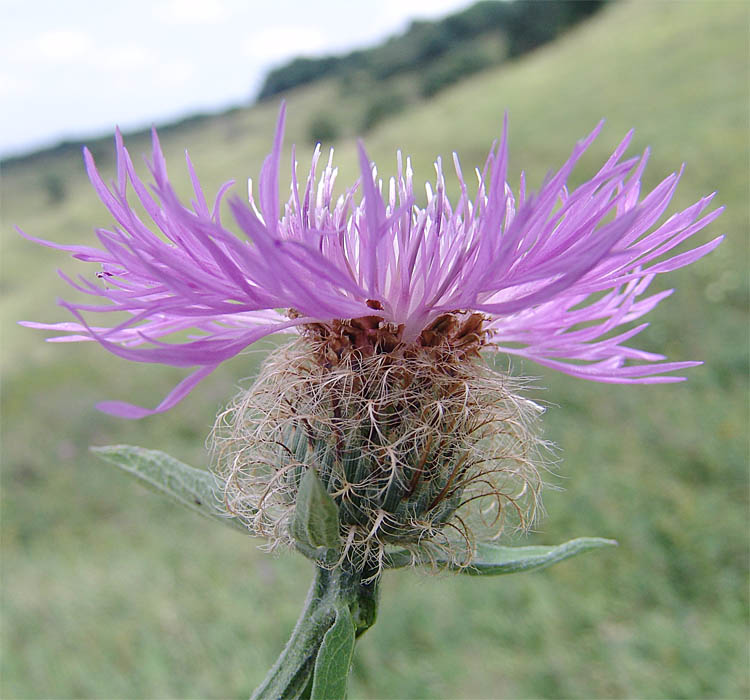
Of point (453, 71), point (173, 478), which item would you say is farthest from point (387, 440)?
point (453, 71)

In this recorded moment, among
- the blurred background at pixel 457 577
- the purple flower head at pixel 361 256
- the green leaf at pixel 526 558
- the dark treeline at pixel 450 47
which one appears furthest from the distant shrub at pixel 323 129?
the green leaf at pixel 526 558

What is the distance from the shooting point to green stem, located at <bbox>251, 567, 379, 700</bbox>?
3.28 feet

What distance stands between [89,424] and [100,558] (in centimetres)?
300

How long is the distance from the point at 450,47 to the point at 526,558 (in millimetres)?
41671

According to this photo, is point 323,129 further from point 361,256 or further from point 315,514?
point 315,514

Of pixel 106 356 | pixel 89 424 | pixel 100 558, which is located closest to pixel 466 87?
pixel 106 356

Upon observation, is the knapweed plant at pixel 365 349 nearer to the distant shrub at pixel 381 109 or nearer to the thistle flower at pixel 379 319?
the thistle flower at pixel 379 319

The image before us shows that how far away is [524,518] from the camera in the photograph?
1169 mm

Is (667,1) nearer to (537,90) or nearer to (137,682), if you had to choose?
(537,90)

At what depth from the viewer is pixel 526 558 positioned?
3.70ft

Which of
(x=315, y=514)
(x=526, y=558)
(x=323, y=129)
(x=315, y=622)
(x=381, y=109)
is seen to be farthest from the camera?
(x=381, y=109)

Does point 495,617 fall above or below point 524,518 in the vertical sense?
below

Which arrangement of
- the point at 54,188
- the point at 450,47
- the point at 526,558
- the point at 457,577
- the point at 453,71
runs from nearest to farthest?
the point at 526,558, the point at 457,577, the point at 453,71, the point at 54,188, the point at 450,47

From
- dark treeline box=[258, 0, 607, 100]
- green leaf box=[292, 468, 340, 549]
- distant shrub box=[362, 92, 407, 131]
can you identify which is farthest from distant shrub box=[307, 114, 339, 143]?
green leaf box=[292, 468, 340, 549]
